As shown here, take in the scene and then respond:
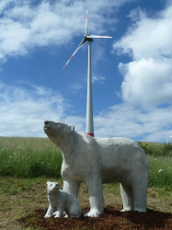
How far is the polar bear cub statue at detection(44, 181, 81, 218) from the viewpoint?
196 inches

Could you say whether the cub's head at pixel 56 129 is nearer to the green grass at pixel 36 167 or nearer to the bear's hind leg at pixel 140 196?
the bear's hind leg at pixel 140 196

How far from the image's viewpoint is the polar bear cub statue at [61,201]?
4969mm

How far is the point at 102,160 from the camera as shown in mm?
5684

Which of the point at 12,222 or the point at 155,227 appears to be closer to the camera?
the point at 155,227

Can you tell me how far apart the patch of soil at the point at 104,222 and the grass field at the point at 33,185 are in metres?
0.50

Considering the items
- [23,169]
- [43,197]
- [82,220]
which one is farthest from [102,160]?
[23,169]

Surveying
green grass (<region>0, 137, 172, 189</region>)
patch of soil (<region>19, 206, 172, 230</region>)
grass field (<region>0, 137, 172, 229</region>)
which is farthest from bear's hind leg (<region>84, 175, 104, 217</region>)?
green grass (<region>0, 137, 172, 189</region>)

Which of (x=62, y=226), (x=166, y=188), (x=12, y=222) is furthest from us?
(x=166, y=188)

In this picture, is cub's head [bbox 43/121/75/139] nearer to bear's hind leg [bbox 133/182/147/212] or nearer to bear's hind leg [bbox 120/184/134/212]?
bear's hind leg [bbox 133/182/147/212]

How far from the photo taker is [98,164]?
558 cm

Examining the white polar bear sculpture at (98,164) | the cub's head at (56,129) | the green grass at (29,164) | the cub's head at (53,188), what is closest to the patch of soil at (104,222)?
the white polar bear sculpture at (98,164)

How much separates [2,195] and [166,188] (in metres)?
5.80

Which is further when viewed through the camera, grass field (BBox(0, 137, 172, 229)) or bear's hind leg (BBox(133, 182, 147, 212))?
grass field (BBox(0, 137, 172, 229))

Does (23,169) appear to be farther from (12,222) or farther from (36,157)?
(12,222)
